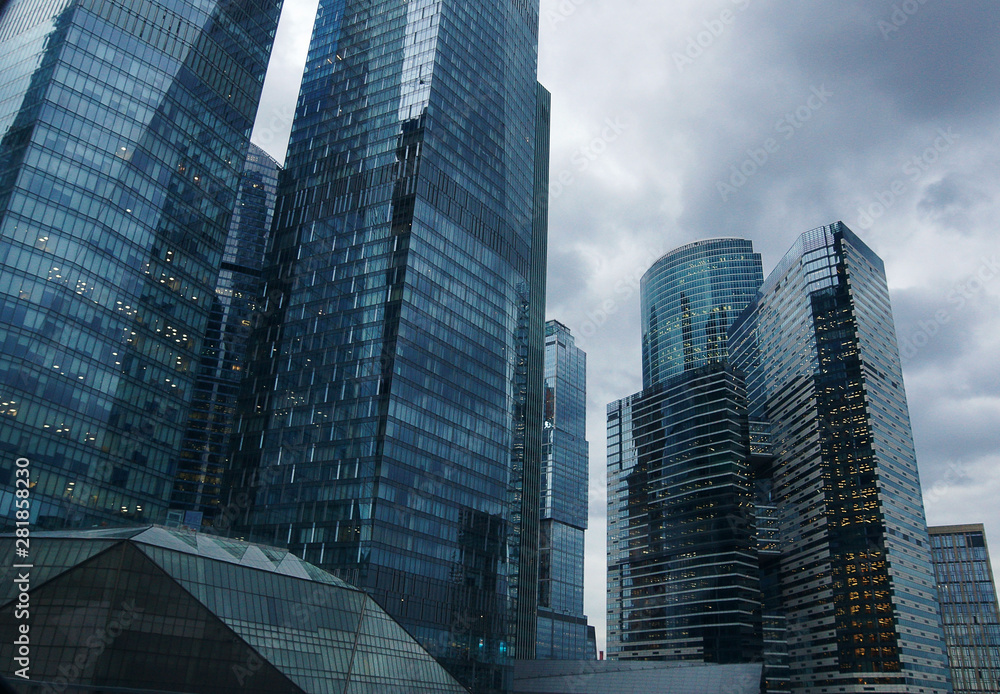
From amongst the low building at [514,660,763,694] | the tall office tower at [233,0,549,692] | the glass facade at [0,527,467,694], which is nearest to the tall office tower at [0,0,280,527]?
Result: the tall office tower at [233,0,549,692]

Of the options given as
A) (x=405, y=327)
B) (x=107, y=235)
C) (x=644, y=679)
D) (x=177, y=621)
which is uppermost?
(x=107, y=235)

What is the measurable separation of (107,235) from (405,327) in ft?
136

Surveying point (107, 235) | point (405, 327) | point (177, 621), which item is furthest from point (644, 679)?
point (107, 235)

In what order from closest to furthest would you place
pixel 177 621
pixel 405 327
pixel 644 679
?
pixel 177 621 < pixel 405 327 < pixel 644 679

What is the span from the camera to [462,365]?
125m

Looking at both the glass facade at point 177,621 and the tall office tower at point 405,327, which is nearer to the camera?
the glass facade at point 177,621

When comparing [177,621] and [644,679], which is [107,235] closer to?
[177,621]

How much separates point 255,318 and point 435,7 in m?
64.2

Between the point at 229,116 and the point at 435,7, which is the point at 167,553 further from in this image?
the point at 435,7

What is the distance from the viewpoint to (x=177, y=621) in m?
53.6

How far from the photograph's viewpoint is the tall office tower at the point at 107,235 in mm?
89375

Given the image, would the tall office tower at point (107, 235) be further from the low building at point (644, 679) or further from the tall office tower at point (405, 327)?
the low building at point (644, 679)

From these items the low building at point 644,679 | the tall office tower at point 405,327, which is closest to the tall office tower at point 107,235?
the tall office tower at point 405,327

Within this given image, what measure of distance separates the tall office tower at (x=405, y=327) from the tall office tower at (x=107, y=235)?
15845 mm
